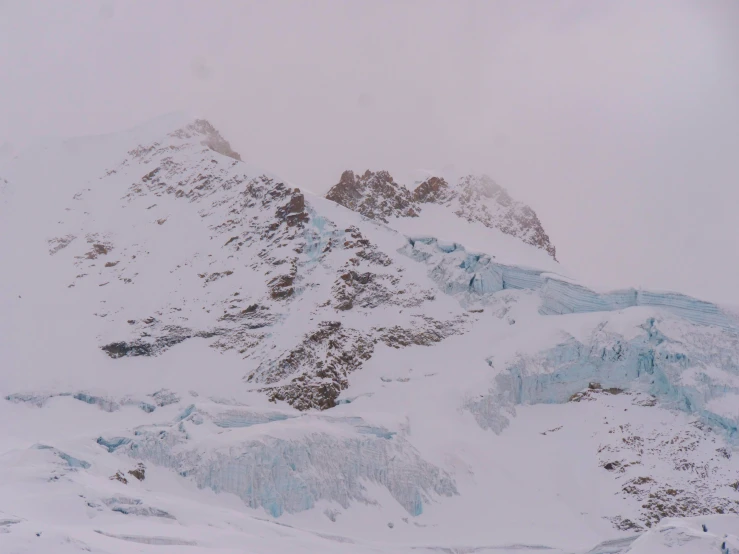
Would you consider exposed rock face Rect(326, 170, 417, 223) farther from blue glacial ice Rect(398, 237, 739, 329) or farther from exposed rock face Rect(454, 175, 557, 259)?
→ blue glacial ice Rect(398, 237, 739, 329)

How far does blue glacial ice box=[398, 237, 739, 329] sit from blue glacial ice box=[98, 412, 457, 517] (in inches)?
1285

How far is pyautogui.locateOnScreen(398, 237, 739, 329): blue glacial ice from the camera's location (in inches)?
3760

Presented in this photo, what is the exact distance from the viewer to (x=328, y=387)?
9506 cm

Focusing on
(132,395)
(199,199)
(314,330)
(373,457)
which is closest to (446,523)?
(373,457)

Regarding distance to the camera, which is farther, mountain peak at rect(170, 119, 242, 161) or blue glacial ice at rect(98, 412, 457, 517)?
mountain peak at rect(170, 119, 242, 161)

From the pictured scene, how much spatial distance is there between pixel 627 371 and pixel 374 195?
63.7 meters

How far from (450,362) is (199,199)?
5589 cm

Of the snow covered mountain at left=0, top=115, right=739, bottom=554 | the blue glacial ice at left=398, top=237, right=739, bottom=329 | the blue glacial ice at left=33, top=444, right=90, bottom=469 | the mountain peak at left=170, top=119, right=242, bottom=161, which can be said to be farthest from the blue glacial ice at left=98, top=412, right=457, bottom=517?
the mountain peak at left=170, top=119, right=242, bottom=161

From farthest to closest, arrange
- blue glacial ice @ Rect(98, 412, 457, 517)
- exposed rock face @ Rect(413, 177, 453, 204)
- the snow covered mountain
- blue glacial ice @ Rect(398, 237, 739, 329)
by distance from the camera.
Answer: exposed rock face @ Rect(413, 177, 453, 204), blue glacial ice @ Rect(398, 237, 739, 329), blue glacial ice @ Rect(98, 412, 457, 517), the snow covered mountain

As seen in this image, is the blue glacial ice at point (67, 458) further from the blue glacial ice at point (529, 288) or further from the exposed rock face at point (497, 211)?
the exposed rock face at point (497, 211)

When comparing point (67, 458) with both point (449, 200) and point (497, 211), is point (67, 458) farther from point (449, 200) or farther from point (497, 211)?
point (497, 211)

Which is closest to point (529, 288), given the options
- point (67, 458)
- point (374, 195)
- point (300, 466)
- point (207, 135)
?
point (374, 195)

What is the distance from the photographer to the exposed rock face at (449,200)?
144m

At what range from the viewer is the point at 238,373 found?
323ft
